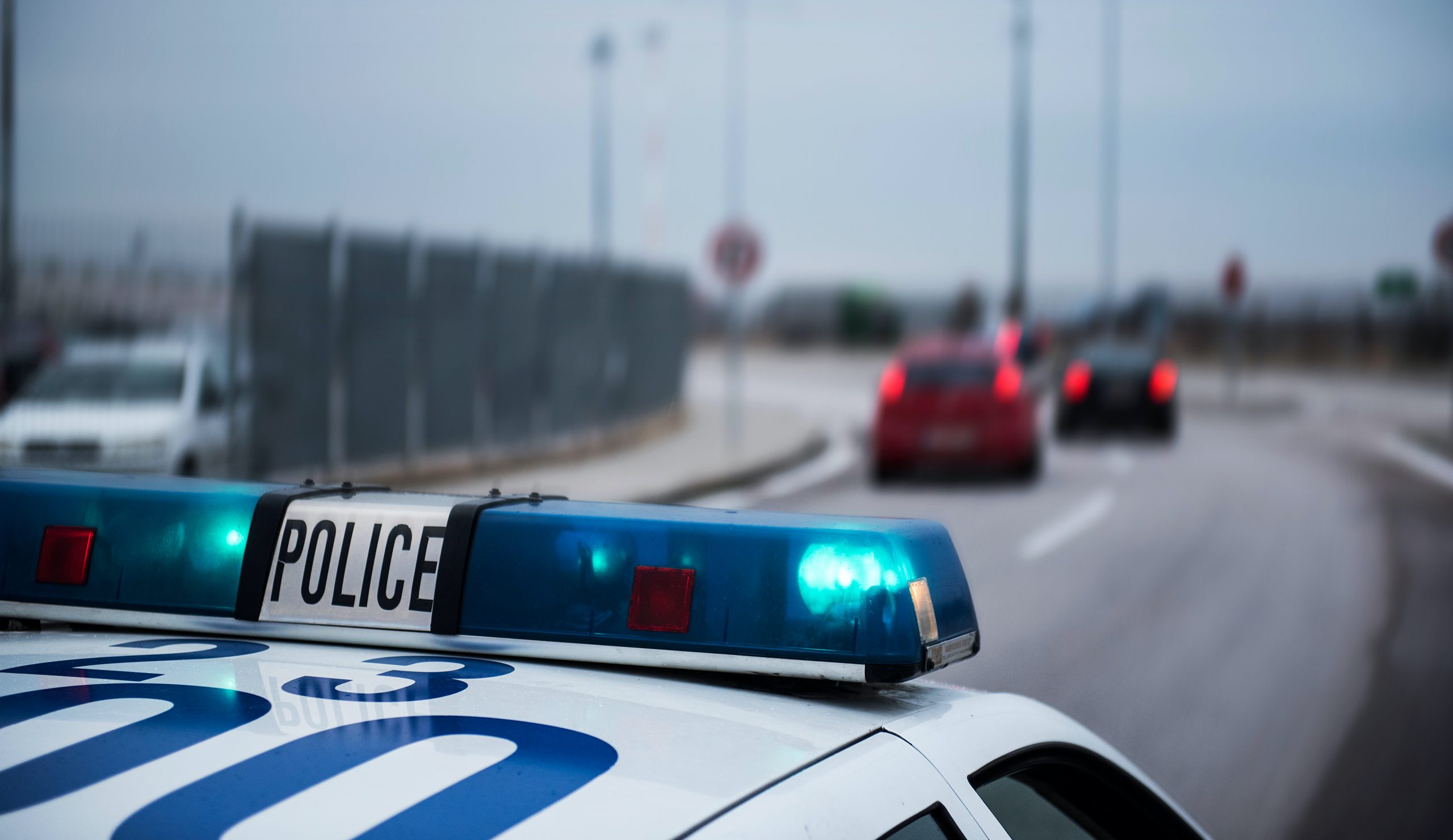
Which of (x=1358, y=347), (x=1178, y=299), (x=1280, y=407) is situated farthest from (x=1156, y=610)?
(x=1178, y=299)

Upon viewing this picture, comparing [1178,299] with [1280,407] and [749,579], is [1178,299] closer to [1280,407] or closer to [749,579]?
[1280,407]

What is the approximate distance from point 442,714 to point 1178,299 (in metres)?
73.5

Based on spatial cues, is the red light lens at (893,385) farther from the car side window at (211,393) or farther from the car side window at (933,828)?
the car side window at (933,828)

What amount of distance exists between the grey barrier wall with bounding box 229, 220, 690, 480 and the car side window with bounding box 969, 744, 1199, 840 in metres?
11.0

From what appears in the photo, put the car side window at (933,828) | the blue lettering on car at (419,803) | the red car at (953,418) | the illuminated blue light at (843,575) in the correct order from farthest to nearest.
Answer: the red car at (953,418) → the illuminated blue light at (843,575) → the car side window at (933,828) → the blue lettering on car at (419,803)

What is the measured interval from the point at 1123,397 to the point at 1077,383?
765mm

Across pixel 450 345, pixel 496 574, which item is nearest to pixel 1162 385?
pixel 450 345

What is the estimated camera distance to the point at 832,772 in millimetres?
1565

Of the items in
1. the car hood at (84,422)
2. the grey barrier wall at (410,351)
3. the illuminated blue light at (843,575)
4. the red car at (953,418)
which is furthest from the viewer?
the red car at (953,418)

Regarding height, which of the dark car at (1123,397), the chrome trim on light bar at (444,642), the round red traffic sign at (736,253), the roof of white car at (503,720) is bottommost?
the dark car at (1123,397)

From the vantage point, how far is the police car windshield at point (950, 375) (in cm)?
1658

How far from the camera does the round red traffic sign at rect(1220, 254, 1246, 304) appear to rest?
3228 cm

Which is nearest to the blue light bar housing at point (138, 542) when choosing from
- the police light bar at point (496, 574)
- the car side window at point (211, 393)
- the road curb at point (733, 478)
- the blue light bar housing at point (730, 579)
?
the police light bar at point (496, 574)

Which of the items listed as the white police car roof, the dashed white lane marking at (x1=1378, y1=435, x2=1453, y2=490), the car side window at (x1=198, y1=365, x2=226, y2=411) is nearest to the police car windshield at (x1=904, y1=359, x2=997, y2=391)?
the dashed white lane marking at (x1=1378, y1=435, x2=1453, y2=490)
